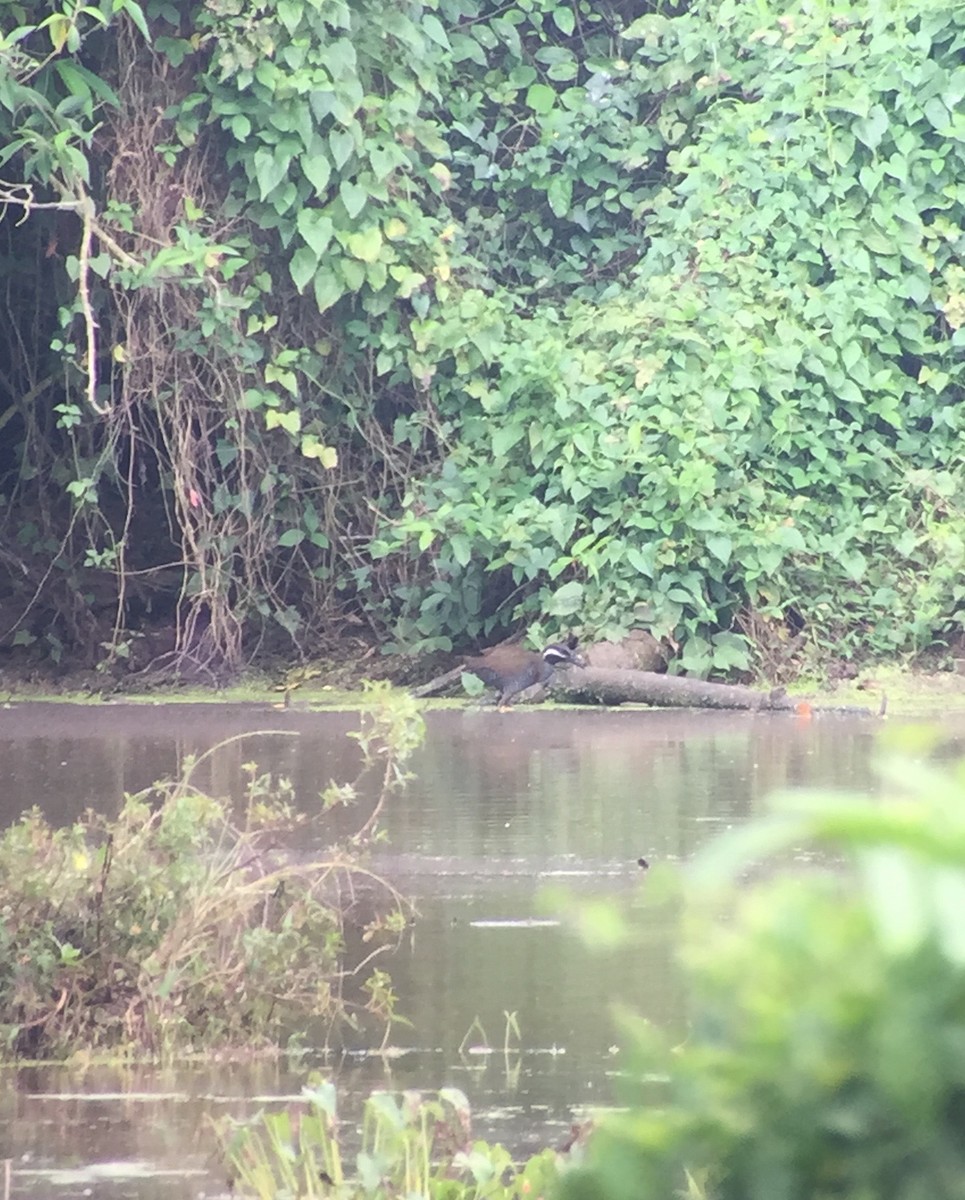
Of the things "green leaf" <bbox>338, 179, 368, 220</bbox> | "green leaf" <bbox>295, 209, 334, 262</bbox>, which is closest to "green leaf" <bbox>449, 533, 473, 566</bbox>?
"green leaf" <bbox>295, 209, 334, 262</bbox>

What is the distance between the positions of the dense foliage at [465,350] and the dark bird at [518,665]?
1.06 feet

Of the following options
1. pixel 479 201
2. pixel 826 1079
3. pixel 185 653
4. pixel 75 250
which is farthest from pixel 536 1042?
pixel 479 201

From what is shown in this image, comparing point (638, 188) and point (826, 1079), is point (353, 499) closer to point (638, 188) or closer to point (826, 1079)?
point (638, 188)

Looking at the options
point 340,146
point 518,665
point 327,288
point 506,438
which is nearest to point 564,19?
point 340,146

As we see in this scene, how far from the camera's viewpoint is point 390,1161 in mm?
3152

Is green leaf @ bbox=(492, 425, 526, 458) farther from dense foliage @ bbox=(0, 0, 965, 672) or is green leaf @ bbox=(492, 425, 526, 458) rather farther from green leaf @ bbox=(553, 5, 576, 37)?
green leaf @ bbox=(553, 5, 576, 37)

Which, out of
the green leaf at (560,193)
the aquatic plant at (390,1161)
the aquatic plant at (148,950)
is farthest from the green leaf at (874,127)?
the aquatic plant at (390,1161)

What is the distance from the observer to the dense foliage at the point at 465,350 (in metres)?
10.9

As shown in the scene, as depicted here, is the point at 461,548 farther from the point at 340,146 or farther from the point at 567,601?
the point at 340,146

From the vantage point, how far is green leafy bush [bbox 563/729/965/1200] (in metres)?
1.20

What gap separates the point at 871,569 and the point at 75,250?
5068 millimetres

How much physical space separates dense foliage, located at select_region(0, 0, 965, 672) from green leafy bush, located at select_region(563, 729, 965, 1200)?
936 centimetres

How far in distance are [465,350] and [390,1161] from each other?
8.59 meters

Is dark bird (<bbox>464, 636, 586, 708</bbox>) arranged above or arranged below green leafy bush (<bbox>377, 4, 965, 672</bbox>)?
below
